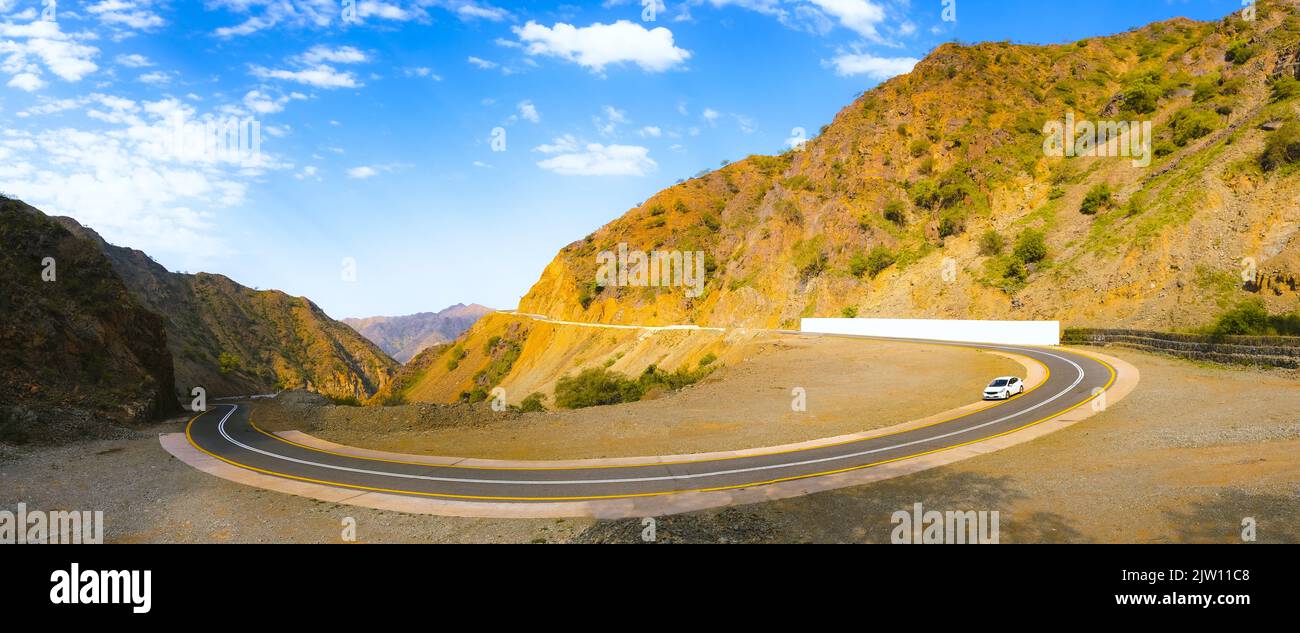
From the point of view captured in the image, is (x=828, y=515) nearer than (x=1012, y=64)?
Yes

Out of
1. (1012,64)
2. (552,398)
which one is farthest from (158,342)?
(1012,64)

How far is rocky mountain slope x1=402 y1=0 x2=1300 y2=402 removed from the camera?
128 feet

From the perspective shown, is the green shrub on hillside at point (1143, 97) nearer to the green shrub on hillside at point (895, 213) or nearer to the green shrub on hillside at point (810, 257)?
the green shrub on hillside at point (895, 213)

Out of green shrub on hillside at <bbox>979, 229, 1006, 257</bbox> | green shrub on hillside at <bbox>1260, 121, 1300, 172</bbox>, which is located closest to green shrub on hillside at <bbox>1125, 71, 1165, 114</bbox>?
green shrub on hillside at <bbox>1260, 121, 1300, 172</bbox>

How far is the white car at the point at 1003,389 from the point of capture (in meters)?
24.7

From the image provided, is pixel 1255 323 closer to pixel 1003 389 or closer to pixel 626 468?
pixel 1003 389

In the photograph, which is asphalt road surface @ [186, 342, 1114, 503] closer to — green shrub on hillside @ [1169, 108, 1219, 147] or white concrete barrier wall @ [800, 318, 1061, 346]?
white concrete barrier wall @ [800, 318, 1061, 346]

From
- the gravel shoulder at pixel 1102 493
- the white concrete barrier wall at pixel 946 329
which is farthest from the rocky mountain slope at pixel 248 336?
the gravel shoulder at pixel 1102 493

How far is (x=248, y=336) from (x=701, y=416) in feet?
405

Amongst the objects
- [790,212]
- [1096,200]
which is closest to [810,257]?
[790,212]

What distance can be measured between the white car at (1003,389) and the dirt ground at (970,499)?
532 cm

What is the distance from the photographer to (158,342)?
35.8m

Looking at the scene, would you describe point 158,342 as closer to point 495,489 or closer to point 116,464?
point 116,464
